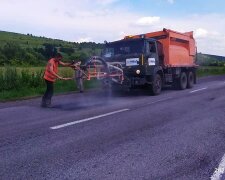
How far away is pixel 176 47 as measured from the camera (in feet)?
57.9

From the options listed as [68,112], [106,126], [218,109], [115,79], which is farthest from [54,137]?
[115,79]

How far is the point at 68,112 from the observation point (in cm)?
1023

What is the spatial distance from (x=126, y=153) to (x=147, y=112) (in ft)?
14.7

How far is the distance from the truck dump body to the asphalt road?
6.09 metres

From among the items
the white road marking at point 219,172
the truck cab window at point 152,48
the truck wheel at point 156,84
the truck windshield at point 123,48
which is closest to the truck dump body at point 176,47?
the truck cab window at point 152,48

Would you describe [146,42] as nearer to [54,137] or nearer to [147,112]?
[147,112]

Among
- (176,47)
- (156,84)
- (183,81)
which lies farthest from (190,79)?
(156,84)

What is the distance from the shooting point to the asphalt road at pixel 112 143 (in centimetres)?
498

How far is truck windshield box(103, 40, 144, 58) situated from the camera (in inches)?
578

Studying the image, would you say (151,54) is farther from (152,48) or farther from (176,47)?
(176,47)

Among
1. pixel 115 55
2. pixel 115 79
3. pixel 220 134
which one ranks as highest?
pixel 115 55

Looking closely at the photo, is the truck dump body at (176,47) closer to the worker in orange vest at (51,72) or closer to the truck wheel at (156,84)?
the truck wheel at (156,84)

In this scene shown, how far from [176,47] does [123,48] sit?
12.2ft

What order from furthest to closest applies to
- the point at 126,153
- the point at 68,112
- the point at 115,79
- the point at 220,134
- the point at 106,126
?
the point at 115,79
the point at 68,112
the point at 106,126
the point at 220,134
the point at 126,153
